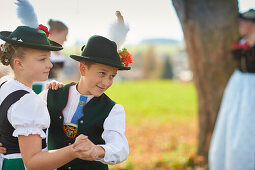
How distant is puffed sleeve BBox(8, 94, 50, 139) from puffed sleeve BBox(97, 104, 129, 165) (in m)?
0.31

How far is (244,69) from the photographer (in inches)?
166

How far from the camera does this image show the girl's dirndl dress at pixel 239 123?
4004 mm

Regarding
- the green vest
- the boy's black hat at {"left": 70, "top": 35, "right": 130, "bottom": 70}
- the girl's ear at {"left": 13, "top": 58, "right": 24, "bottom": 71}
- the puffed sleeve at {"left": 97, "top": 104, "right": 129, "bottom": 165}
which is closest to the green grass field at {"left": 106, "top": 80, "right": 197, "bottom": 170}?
the green vest

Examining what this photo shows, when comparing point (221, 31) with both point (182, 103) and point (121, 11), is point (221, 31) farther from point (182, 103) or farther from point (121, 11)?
point (182, 103)

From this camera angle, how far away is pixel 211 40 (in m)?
4.93

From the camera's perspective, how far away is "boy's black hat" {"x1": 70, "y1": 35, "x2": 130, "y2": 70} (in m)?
1.65

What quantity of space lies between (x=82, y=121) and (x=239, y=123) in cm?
287

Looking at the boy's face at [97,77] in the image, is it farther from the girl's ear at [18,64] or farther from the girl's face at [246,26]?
the girl's face at [246,26]

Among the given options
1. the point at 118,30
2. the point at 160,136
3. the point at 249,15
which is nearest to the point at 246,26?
the point at 249,15

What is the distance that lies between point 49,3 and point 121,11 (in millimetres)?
451

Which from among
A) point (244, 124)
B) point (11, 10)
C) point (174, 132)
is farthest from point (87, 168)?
point (174, 132)

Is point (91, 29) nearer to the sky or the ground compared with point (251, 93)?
nearer to the sky

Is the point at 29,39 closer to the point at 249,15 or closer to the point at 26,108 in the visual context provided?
the point at 26,108

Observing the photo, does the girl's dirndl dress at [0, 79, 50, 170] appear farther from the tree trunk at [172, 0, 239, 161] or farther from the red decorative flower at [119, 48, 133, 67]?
the tree trunk at [172, 0, 239, 161]
